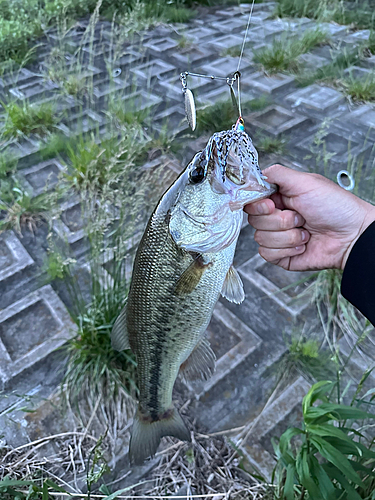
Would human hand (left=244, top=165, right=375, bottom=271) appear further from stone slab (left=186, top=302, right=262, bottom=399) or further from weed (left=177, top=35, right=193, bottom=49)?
weed (left=177, top=35, right=193, bottom=49)

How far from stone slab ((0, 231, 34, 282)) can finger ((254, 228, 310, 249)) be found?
196 centimetres

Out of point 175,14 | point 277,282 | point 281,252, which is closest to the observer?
point 281,252

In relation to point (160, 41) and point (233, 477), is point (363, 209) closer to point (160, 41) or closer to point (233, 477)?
point (233, 477)

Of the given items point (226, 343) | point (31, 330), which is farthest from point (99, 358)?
point (226, 343)

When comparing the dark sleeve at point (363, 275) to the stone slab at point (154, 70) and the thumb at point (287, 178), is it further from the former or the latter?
the stone slab at point (154, 70)

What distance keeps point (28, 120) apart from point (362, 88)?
3780 mm

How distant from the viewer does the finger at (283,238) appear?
172 centimetres

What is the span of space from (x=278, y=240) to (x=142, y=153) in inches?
93.8

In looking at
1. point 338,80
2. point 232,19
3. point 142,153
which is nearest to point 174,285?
point 142,153

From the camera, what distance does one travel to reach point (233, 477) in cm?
195

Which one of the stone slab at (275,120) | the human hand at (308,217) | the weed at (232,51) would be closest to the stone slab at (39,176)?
the stone slab at (275,120)

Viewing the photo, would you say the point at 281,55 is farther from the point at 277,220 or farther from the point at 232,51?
the point at 277,220

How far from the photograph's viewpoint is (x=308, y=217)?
1.77 metres

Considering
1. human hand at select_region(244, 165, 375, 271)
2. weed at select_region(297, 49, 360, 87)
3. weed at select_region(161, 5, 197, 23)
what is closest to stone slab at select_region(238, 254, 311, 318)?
human hand at select_region(244, 165, 375, 271)
